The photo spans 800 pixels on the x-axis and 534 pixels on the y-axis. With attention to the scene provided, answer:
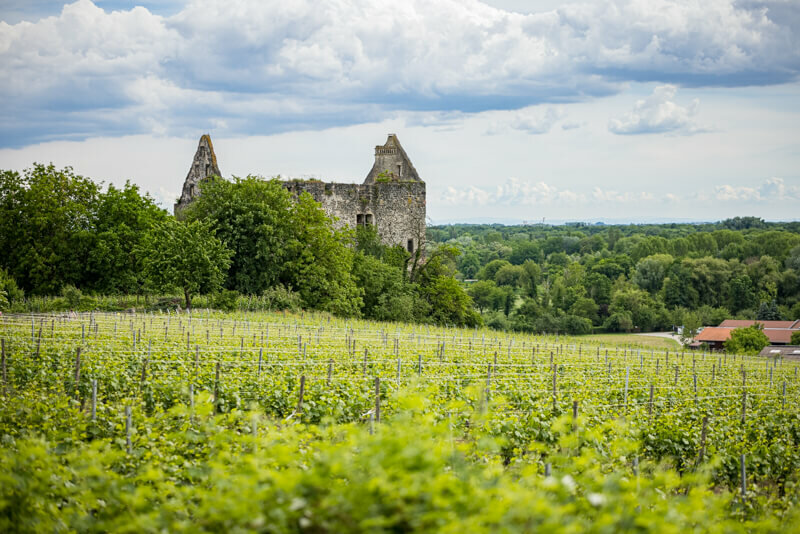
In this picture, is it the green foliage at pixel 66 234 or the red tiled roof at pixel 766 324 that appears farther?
the red tiled roof at pixel 766 324

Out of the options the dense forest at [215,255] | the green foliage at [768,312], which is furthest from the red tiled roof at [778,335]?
the dense forest at [215,255]

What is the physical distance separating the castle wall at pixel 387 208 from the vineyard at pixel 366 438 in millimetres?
15083

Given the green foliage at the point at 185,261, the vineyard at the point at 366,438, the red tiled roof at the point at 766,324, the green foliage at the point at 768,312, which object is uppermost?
the green foliage at the point at 185,261

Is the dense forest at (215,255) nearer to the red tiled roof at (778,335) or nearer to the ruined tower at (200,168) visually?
the ruined tower at (200,168)

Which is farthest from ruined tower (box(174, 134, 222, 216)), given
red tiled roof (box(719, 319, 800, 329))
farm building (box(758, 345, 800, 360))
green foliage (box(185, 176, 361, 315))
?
red tiled roof (box(719, 319, 800, 329))

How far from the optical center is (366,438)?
3.98 metres

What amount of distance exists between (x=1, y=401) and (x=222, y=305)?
20415 millimetres

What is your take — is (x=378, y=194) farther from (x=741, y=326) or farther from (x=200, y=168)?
(x=741, y=326)

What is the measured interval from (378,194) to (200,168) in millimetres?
9351

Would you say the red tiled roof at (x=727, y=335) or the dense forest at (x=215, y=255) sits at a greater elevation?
the dense forest at (x=215, y=255)

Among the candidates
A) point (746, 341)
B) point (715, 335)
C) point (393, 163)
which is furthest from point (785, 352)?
point (393, 163)

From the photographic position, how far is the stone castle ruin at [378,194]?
121 feet

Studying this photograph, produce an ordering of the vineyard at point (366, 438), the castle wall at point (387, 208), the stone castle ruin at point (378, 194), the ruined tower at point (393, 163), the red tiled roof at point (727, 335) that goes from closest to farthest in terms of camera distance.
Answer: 1. the vineyard at point (366, 438)
2. the stone castle ruin at point (378, 194)
3. the castle wall at point (387, 208)
4. the ruined tower at point (393, 163)
5. the red tiled roof at point (727, 335)

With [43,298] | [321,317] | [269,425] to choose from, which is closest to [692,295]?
[321,317]
